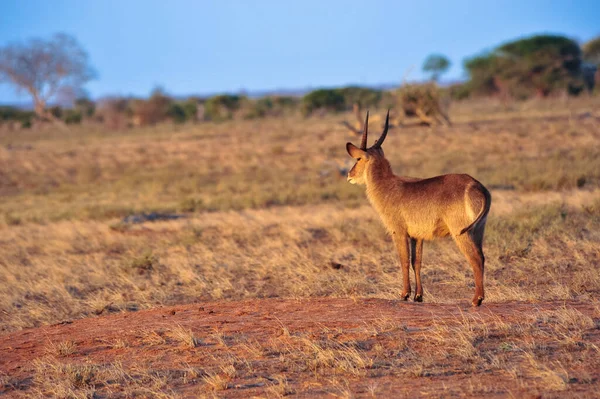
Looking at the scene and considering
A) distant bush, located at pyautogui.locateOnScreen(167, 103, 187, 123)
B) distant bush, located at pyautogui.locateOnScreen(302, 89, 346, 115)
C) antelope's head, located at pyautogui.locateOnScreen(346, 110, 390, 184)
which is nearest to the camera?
antelope's head, located at pyautogui.locateOnScreen(346, 110, 390, 184)

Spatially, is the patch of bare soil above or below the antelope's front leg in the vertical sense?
below

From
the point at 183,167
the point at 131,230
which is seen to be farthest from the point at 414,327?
the point at 183,167

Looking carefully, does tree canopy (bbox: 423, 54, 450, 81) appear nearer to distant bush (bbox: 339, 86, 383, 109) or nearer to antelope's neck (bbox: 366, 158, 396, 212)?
distant bush (bbox: 339, 86, 383, 109)

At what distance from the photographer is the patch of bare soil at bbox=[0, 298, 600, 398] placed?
5.13 meters

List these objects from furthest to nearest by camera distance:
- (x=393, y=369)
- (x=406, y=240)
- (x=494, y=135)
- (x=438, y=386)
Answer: (x=494, y=135) → (x=406, y=240) → (x=393, y=369) → (x=438, y=386)

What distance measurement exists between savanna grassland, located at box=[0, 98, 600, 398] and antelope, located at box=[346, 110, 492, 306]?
58 cm

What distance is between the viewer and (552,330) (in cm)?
607

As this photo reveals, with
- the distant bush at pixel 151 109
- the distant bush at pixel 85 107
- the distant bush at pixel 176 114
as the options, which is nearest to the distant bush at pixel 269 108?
the distant bush at pixel 176 114

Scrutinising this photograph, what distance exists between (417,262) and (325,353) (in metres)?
2.60

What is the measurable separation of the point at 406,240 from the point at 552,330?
6.92 ft

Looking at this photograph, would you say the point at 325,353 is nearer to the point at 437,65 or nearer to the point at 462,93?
the point at 462,93

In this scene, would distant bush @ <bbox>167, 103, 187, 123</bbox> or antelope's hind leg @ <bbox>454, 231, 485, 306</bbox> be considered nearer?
antelope's hind leg @ <bbox>454, 231, 485, 306</bbox>

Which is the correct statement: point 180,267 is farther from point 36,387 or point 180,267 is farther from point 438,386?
point 438,386

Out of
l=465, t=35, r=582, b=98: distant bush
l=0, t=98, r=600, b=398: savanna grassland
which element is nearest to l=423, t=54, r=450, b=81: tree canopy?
l=465, t=35, r=582, b=98: distant bush
